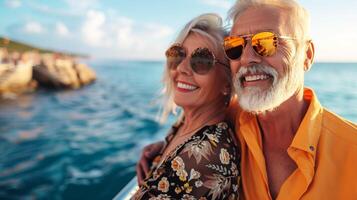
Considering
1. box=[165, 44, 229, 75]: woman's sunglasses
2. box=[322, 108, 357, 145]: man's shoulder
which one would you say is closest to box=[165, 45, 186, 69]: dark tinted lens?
box=[165, 44, 229, 75]: woman's sunglasses

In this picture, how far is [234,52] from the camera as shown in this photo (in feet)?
7.17

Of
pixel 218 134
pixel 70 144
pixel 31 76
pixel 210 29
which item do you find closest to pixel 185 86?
pixel 210 29

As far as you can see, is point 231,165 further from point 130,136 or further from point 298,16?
point 130,136

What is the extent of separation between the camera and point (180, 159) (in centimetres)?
196

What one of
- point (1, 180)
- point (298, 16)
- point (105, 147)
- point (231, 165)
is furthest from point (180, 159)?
point (105, 147)

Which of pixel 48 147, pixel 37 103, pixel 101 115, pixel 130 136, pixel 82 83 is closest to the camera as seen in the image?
pixel 48 147

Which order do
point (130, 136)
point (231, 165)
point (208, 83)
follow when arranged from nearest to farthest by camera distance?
point (231, 165)
point (208, 83)
point (130, 136)

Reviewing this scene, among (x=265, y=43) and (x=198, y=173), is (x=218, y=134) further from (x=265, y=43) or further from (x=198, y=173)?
(x=265, y=43)

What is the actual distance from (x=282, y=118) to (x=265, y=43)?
52 centimetres

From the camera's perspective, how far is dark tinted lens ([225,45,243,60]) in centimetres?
217

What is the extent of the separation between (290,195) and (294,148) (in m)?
0.28

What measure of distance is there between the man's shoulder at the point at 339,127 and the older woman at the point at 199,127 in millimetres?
589

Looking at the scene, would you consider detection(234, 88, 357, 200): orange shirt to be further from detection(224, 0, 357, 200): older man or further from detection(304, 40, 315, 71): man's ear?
detection(304, 40, 315, 71): man's ear

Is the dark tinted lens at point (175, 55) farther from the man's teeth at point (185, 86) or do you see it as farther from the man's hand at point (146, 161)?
the man's hand at point (146, 161)
